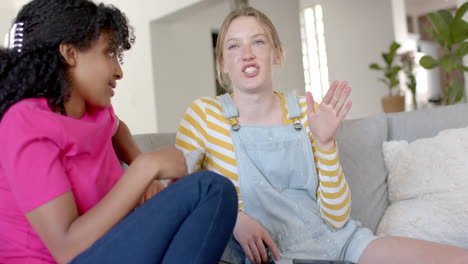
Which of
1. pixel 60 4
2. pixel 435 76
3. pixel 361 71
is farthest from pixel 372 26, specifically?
pixel 60 4

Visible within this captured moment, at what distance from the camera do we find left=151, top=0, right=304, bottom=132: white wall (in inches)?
196

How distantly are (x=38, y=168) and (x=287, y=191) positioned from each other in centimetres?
71

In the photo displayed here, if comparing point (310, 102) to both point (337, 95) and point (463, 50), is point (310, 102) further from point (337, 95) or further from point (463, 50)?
point (463, 50)

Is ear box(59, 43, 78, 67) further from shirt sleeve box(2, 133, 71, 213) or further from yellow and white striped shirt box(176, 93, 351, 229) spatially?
yellow and white striped shirt box(176, 93, 351, 229)

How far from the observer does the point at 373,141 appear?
1.71m

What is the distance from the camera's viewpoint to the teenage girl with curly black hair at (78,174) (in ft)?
2.23

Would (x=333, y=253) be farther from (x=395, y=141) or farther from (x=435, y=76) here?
Answer: (x=435, y=76)

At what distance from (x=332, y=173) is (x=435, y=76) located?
9.87 m

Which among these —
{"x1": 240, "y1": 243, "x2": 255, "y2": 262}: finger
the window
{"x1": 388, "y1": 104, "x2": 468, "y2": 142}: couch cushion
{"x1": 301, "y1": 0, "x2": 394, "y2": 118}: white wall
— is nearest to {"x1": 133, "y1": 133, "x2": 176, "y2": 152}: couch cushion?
{"x1": 240, "y1": 243, "x2": 255, "y2": 262}: finger

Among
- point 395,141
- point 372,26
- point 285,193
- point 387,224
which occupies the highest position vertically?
point 372,26

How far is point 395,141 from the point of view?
1.71 metres

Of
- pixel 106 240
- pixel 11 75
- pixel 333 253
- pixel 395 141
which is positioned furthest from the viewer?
pixel 395 141

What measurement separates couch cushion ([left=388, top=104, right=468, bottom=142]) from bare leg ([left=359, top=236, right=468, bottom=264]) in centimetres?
75

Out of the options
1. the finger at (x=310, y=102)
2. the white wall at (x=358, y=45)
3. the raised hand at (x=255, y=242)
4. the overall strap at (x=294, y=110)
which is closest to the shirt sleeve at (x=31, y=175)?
the raised hand at (x=255, y=242)
